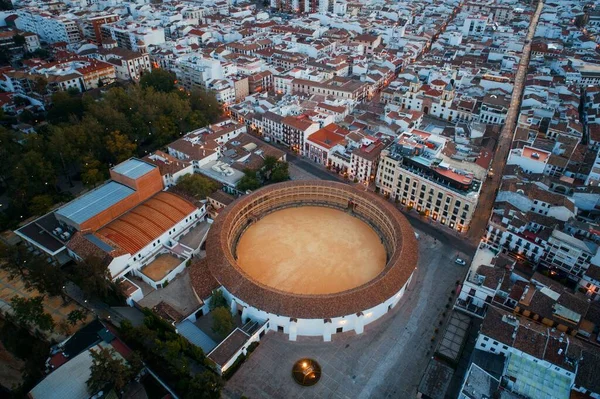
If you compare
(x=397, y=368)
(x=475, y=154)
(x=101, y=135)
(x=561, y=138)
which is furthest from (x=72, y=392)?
(x=561, y=138)

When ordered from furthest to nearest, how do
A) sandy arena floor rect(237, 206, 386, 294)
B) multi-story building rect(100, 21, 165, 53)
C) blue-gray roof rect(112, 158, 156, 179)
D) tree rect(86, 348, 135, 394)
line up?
multi-story building rect(100, 21, 165, 53), blue-gray roof rect(112, 158, 156, 179), sandy arena floor rect(237, 206, 386, 294), tree rect(86, 348, 135, 394)

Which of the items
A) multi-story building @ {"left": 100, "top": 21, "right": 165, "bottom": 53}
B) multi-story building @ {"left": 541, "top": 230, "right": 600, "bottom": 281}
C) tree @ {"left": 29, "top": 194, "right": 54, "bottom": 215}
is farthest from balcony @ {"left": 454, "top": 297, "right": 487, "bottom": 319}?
multi-story building @ {"left": 100, "top": 21, "right": 165, "bottom": 53}

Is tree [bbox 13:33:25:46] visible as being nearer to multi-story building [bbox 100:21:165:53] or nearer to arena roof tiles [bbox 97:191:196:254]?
multi-story building [bbox 100:21:165:53]

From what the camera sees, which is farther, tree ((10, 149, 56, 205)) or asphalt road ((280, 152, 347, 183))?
asphalt road ((280, 152, 347, 183))

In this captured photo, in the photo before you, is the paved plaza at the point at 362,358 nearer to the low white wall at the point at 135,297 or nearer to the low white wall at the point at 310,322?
the low white wall at the point at 310,322

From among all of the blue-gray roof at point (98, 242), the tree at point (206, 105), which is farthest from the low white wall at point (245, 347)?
the tree at point (206, 105)

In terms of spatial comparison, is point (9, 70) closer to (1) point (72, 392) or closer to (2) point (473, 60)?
(1) point (72, 392)

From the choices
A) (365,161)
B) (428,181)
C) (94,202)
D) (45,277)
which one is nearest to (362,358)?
(428,181)
